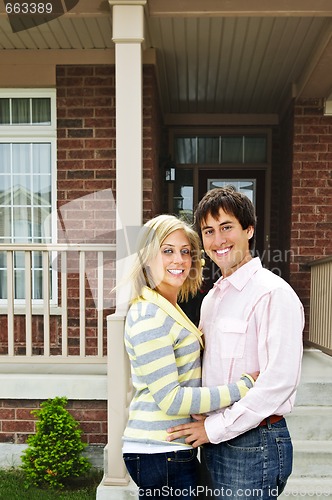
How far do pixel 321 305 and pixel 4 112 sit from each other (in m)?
3.72

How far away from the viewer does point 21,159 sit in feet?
15.7

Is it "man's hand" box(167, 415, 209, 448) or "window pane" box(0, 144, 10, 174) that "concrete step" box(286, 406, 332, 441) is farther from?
"window pane" box(0, 144, 10, 174)

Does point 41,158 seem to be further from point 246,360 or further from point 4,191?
point 246,360

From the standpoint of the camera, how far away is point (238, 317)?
132 centimetres

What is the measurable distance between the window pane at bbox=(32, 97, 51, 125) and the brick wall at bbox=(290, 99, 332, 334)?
103 inches

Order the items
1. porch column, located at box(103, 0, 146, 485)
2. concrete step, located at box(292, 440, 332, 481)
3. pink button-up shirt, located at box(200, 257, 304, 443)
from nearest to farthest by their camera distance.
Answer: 1. pink button-up shirt, located at box(200, 257, 304, 443)
2. concrete step, located at box(292, 440, 332, 481)
3. porch column, located at box(103, 0, 146, 485)

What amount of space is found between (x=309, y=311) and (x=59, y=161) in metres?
3.10

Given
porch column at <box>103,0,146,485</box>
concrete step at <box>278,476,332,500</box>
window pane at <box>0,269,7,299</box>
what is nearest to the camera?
concrete step at <box>278,476,332,500</box>

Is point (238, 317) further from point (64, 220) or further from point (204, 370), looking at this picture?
point (64, 220)

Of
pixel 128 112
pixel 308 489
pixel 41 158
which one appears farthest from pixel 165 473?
pixel 41 158

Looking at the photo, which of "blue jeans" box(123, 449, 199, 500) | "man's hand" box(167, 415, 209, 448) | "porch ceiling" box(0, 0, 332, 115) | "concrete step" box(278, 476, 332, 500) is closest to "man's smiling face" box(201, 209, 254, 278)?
"man's hand" box(167, 415, 209, 448)

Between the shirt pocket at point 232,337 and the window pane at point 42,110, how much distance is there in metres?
3.99

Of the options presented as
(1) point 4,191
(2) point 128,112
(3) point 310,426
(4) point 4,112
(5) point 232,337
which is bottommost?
(3) point 310,426

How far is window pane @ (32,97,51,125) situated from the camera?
4.75m
